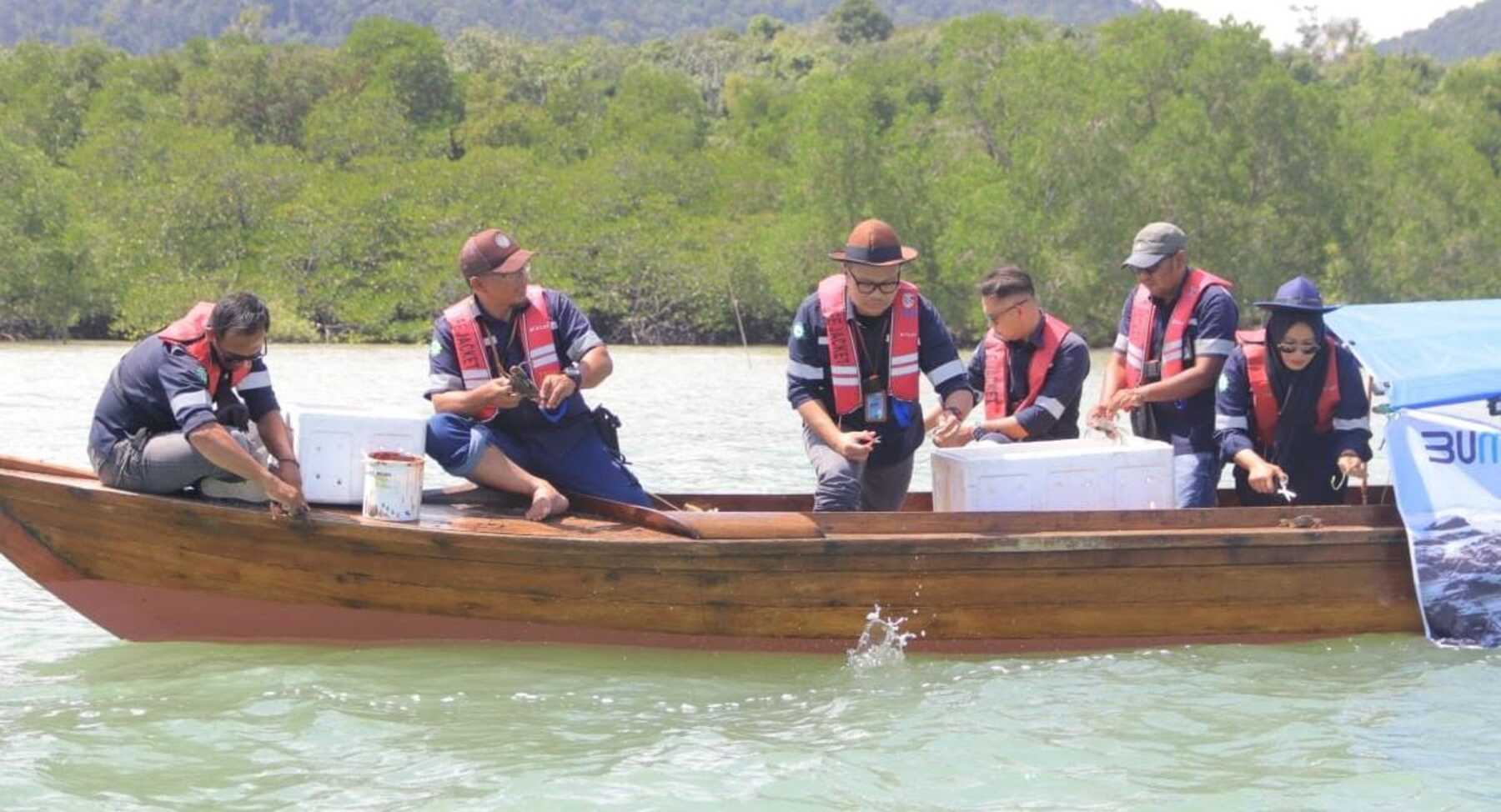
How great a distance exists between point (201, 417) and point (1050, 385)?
10.8 feet

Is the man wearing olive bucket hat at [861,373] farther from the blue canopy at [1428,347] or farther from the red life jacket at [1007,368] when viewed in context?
the blue canopy at [1428,347]

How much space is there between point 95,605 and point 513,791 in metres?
2.21

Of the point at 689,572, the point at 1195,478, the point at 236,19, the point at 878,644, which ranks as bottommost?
the point at 878,644

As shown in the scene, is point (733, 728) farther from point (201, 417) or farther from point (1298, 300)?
point (1298, 300)

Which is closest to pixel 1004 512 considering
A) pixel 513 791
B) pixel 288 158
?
pixel 513 791

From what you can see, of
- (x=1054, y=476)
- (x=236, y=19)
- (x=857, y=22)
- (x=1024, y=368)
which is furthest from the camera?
(x=236, y=19)

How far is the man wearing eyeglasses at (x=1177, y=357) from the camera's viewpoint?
22.6ft

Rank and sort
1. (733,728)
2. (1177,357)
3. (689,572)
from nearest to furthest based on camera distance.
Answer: (733,728) < (689,572) < (1177,357)

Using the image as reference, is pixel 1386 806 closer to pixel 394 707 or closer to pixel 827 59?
pixel 394 707

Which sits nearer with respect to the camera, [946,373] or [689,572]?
[689,572]

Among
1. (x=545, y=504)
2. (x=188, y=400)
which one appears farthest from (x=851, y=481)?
(x=188, y=400)

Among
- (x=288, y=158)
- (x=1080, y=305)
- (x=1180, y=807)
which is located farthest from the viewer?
(x=288, y=158)

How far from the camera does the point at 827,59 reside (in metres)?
81.9

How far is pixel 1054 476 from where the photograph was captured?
6.48m
